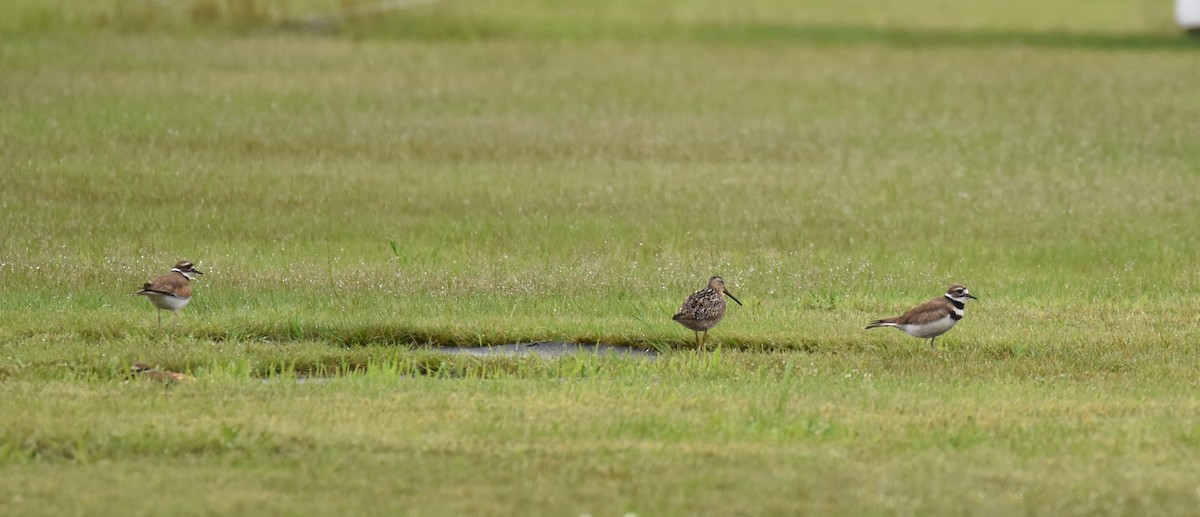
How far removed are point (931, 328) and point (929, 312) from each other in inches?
5.4

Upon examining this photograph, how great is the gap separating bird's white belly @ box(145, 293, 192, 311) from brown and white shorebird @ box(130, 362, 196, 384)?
5.28 feet

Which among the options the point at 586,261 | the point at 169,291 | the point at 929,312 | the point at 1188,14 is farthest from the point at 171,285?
the point at 1188,14

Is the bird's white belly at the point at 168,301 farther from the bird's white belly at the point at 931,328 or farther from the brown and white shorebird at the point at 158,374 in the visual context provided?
the bird's white belly at the point at 931,328

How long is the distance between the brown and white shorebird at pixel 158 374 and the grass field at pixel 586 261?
0.43 ft

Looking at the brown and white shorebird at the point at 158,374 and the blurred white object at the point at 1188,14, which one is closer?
the brown and white shorebird at the point at 158,374

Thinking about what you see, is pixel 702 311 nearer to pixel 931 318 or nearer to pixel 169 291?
pixel 931 318

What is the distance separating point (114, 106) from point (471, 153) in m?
6.00

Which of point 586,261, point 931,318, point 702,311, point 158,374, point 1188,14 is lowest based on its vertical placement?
point 586,261

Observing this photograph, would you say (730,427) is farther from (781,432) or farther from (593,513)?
(593,513)

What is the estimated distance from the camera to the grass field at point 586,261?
10.8 meters

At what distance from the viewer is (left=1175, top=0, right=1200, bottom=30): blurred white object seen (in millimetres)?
41062

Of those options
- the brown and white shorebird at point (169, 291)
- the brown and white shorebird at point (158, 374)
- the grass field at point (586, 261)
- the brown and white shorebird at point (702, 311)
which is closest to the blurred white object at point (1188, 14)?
the grass field at point (586, 261)

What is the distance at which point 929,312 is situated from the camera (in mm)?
14484

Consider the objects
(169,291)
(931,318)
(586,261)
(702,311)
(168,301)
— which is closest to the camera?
(931,318)
